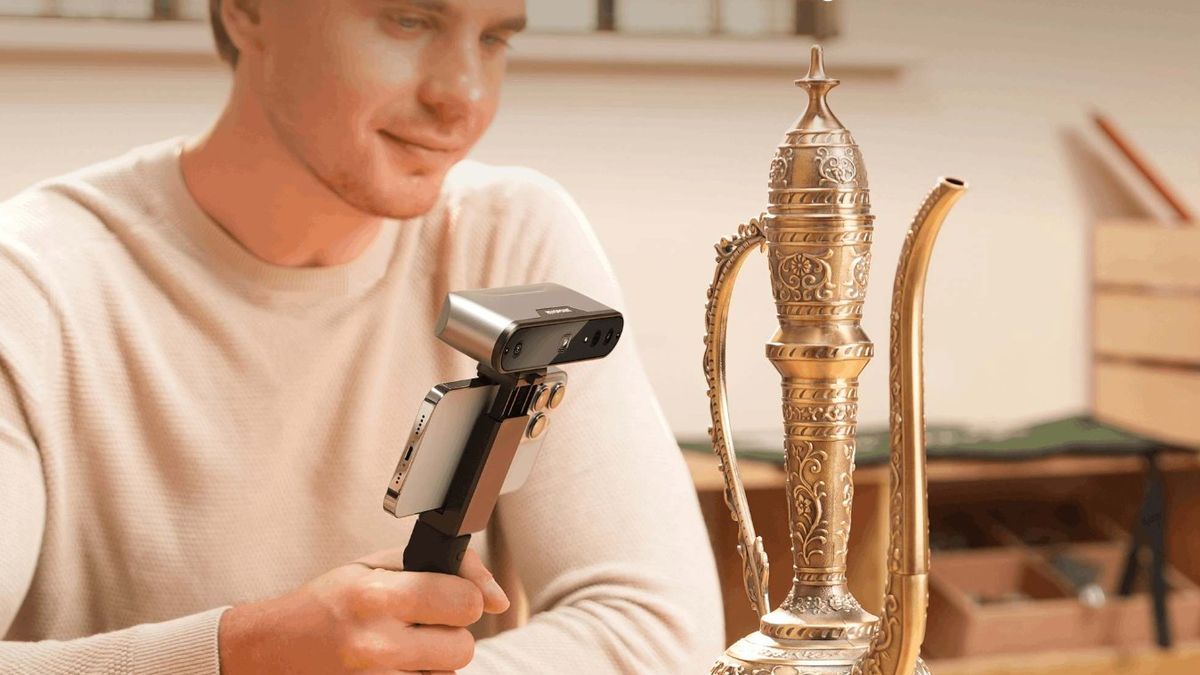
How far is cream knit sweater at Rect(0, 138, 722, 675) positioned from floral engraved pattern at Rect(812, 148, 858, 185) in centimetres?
37

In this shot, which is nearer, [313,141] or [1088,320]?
[313,141]

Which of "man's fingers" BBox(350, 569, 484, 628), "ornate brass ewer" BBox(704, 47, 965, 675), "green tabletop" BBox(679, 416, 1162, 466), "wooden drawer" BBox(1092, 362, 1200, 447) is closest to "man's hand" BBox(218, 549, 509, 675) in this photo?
"man's fingers" BBox(350, 569, 484, 628)

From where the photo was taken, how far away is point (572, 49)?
1237 millimetres

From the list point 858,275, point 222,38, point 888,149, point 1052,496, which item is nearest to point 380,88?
point 222,38

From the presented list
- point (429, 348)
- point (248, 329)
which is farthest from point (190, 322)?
point (429, 348)

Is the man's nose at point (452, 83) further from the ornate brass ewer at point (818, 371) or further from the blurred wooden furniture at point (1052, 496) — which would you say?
the blurred wooden furniture at point (1052, 496)

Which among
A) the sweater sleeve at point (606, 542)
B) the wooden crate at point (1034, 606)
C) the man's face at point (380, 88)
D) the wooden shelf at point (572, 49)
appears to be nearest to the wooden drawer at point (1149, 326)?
the wooden crate at point (1034, 606)

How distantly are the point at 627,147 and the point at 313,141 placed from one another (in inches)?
23.8

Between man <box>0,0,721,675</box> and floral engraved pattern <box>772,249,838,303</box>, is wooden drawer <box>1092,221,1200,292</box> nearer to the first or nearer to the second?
man <box>0,0,721,675</box>

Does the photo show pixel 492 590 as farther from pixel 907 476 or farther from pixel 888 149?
pixel 888 149

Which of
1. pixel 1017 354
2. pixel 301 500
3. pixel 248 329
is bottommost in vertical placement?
pixel 1017 354

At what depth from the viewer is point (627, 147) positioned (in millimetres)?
1393

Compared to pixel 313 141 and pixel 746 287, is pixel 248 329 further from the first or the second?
pixel 746 287

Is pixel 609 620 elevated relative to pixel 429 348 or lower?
lower
